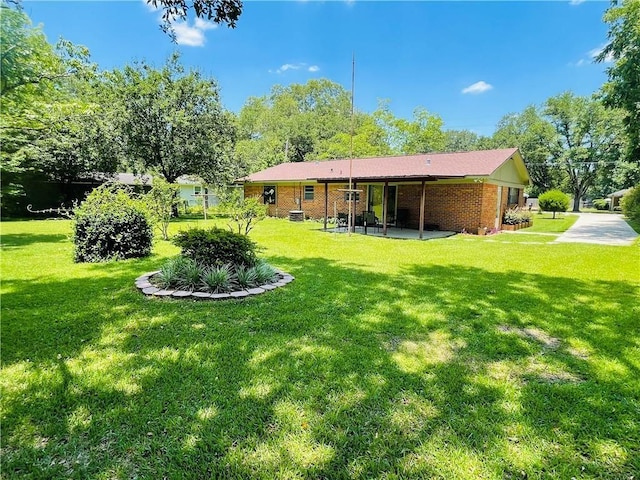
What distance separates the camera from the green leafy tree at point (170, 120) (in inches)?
688

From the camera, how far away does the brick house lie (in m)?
13.7

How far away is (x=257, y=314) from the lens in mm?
4102

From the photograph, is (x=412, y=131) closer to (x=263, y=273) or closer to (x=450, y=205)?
(x=450, y=205)

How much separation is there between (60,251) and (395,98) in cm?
3504

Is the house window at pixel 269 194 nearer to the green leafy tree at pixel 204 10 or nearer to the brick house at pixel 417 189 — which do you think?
the brick house at pixel 417 189

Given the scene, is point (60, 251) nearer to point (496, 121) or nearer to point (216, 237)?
point (216, 237)

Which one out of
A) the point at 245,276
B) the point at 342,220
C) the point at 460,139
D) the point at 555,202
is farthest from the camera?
the point at 460,139

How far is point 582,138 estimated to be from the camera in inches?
1421

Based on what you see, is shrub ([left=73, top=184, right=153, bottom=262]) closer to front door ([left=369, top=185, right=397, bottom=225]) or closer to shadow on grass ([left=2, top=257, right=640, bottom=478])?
shadow on grass ([left=2, top=257, right=640, bottom=478])

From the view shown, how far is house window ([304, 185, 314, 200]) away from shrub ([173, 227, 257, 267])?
14130 millimetres

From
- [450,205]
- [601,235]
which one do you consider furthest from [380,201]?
[601,235]

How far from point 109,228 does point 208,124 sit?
13.8 m

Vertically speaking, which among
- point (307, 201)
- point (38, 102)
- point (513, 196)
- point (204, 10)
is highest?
point (38, 102)

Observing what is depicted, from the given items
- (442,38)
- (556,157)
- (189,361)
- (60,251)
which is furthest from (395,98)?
(189,361)
